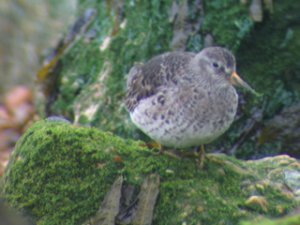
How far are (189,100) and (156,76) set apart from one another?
0.47 metres

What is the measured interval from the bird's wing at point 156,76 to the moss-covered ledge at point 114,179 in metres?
0.53

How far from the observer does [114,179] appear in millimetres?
6074

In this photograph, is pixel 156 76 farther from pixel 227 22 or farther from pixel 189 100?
pixel 227 22

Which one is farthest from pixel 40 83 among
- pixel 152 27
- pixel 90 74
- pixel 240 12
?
pixel 240 12

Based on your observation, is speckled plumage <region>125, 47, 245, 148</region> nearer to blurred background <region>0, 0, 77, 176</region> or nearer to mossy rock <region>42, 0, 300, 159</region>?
mossy rock <region>42, 0, 300, 159</region>

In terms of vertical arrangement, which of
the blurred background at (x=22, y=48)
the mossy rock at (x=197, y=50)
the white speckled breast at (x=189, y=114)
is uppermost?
the white speckled breast at (x=189, y=114)

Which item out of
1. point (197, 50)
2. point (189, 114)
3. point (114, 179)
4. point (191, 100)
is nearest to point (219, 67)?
point (191, 100)

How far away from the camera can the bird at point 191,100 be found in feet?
20.4

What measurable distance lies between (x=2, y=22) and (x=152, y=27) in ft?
14.6

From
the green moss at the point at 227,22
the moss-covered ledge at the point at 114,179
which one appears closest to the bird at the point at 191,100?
the moss-covered ledge at the point at 114,179

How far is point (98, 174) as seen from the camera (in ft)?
20.0

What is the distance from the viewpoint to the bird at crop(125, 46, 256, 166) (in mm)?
6211

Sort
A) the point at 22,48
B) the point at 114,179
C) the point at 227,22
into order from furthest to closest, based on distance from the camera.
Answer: the point at 22,48, the point at 227,22, the point at 114,179

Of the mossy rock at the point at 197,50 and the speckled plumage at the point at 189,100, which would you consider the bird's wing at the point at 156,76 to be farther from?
the mossy rock at the point at 197,50
